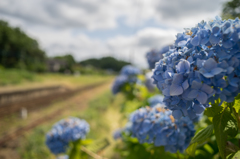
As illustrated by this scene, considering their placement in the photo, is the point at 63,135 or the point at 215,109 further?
the point at 63,135

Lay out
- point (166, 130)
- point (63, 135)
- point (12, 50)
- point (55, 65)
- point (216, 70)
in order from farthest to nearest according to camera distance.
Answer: point (55, 65), point (12, 50), point (63, 135), point (166, 130), point (216, 70)

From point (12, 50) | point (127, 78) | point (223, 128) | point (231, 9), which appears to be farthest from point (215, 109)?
point (12, 50)

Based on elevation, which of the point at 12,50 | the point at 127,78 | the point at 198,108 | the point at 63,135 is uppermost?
the point at 12,50

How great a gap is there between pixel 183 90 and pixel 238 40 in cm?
27

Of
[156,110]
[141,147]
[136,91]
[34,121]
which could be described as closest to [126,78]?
[136,91]

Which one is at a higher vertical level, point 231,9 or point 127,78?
point 231,9

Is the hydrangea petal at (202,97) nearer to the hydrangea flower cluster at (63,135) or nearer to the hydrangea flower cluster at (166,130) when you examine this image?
the hydrangea flower cluster at (166,130)

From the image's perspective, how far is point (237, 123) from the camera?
35.0 inches

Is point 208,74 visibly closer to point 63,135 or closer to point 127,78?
point 63,135

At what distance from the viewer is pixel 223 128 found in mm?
809

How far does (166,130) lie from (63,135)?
1.34 meters

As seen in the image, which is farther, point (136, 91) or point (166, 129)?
point (136, 91)

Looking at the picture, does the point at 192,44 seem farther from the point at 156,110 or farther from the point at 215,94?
the point at 156,110

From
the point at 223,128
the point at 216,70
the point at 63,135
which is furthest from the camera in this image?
the point at 63,135
